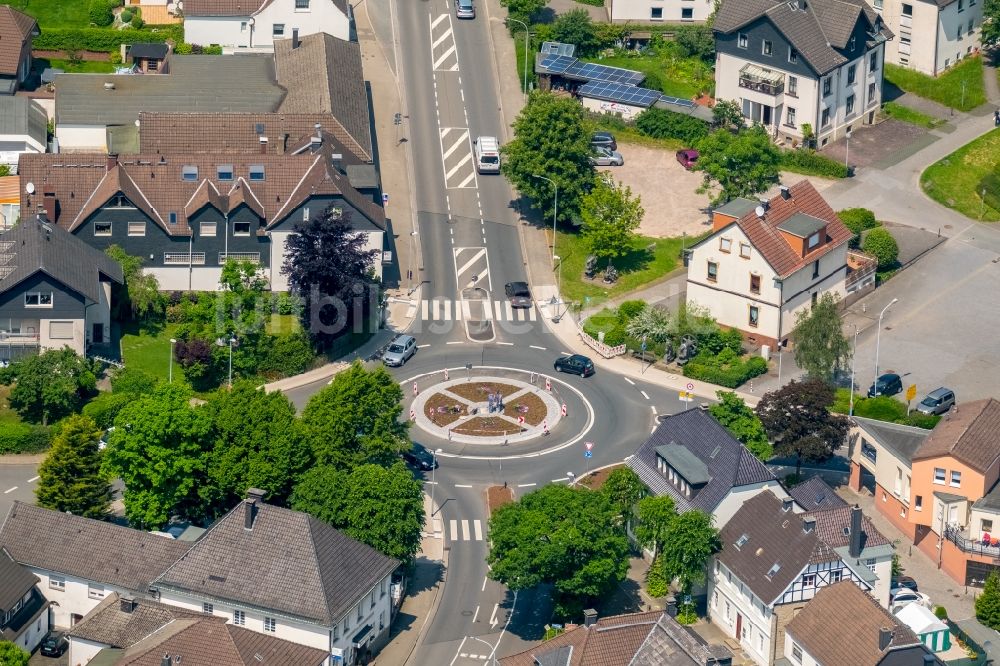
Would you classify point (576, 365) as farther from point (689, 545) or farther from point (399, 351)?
point (689, 545)

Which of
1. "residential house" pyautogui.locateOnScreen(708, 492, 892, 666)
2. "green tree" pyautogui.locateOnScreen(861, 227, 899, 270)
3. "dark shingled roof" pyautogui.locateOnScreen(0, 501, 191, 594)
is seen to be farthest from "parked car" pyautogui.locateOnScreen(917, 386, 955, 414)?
"dark shingled roof" pyautogui.locateOnScreen(0, 501, 191, 594)

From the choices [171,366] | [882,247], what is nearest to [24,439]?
[171,366]

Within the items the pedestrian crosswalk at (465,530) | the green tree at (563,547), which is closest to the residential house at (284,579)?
the green tree at (563,547)

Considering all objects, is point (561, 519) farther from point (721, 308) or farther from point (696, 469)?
point (721, 308)

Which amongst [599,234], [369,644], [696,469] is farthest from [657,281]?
[369,644]

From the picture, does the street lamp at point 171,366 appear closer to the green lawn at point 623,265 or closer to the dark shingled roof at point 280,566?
the dark shingled roof at point 280,566

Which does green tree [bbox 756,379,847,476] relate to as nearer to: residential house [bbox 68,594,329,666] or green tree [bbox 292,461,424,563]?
green tree [bbox 292,461,424,563]
